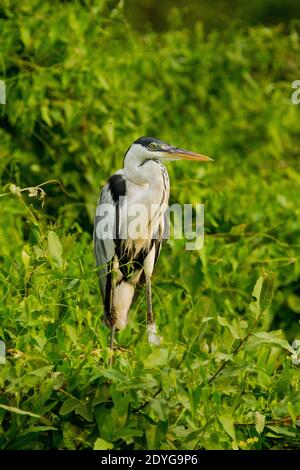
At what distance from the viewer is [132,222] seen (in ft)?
11.3

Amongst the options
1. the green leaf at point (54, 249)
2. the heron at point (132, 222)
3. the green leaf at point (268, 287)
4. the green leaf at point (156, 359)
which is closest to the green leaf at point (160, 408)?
the green leaf at point (156, 359)

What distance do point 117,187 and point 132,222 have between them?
12 centimetres

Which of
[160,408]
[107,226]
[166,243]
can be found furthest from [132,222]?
[160,408]

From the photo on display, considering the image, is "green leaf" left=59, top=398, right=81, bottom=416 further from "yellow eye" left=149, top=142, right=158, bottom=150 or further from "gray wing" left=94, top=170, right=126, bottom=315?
"yellow eye" left=149, top=142, right=158, bottom=150

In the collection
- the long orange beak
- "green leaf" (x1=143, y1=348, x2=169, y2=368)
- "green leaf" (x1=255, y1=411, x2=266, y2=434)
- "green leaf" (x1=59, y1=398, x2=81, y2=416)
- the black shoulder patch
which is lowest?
"green leaf" (x1=255, y1=411, x2=266, y2=434)

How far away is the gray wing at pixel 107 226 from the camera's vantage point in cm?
345

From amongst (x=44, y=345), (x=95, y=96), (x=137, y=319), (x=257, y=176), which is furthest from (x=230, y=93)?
(x=44, y=345)

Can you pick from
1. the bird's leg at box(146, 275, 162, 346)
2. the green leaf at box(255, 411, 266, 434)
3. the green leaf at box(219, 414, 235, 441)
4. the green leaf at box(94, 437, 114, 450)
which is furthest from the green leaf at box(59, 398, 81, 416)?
the bird's leg at box(146, 275, 162, 346)

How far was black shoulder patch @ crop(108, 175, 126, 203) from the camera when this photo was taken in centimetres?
344

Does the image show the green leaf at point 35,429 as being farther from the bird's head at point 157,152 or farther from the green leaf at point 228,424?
the bird's head at point 157,152

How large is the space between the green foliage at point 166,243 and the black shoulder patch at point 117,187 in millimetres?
198

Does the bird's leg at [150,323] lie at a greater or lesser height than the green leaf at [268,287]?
lesser

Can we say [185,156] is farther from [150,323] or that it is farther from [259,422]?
[259,422]
